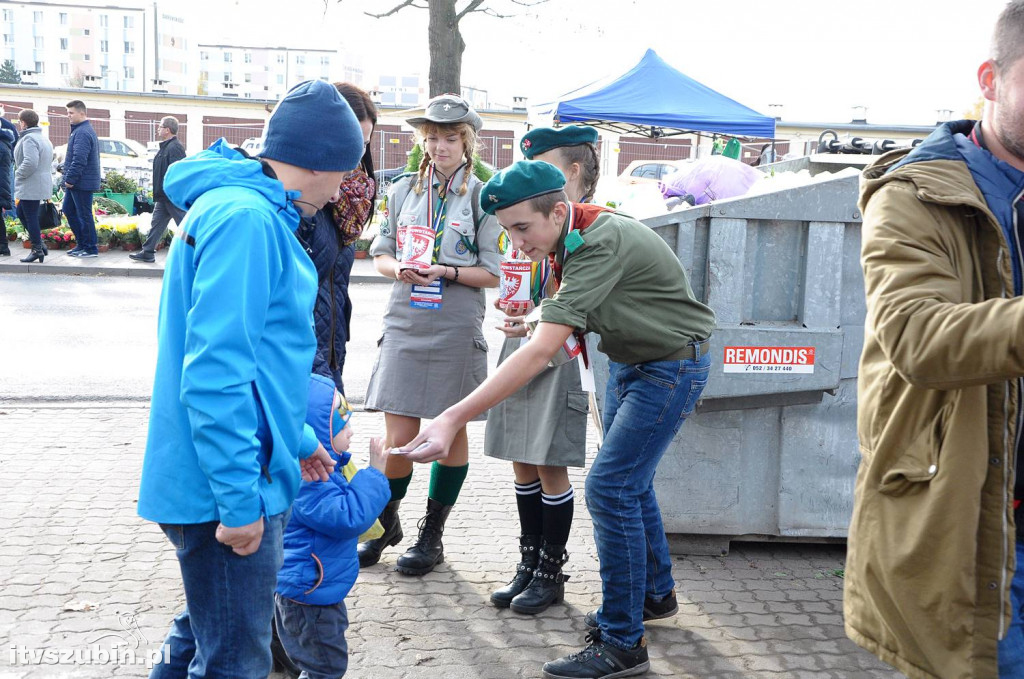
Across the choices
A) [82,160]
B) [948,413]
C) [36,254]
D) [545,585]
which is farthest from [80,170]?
[948,413]

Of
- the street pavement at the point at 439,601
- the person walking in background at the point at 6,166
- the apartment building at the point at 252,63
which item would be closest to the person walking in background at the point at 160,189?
the person walking in background at the point at 6,166

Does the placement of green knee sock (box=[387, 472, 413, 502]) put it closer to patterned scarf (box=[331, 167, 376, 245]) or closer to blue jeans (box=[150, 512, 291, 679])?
patterned scarf (box=[331, 167, 376, 245])

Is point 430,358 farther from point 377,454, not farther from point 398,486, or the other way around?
point 377,454

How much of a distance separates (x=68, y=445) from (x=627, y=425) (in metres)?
4.14

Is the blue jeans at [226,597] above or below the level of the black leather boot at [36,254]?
below

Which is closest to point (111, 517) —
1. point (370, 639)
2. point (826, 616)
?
point (370, 639)

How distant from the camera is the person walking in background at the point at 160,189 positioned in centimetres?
1408

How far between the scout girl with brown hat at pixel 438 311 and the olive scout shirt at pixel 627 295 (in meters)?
1.06

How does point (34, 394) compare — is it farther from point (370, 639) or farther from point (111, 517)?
point (370, 639)

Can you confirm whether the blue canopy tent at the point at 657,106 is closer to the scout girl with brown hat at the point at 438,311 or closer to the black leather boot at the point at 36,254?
the black leather boot at the point at 36,254

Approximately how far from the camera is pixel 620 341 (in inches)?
128

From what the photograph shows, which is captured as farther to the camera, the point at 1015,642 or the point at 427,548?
the point at 427,548

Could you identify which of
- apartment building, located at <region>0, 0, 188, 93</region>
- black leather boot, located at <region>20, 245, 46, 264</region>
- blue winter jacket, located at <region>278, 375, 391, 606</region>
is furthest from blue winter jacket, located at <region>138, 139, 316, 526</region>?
apartment building, located at <region>0, 0, 188, 93</region>

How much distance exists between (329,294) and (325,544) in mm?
1076
